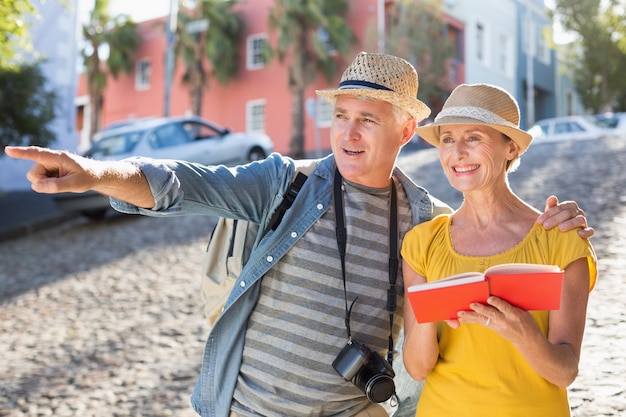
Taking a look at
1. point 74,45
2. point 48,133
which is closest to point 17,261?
point 48,133

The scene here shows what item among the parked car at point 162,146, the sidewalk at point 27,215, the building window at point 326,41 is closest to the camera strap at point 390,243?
the parked car at point 162,146

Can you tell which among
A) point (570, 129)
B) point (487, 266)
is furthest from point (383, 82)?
point (570, 129)

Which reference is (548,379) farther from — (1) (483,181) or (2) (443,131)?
(2) (443,131)

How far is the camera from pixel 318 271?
2.78 meters

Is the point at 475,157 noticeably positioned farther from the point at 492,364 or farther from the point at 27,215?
the point at 27,215

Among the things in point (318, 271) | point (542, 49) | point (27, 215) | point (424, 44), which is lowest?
point (27, 215)

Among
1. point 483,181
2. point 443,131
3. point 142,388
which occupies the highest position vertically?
point 443,131

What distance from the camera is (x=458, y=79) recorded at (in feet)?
99.6

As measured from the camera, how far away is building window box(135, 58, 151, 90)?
1350 inches

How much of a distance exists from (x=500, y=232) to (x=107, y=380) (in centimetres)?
436

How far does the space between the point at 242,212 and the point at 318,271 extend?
0.37 metres

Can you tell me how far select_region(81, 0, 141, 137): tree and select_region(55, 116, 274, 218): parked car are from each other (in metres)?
17.8

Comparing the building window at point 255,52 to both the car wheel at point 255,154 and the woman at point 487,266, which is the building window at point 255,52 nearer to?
the car wheel at point 255,154

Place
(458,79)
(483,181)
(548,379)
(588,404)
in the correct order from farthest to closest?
(458,79) < (588,404) < (483,181) < (548,379)
